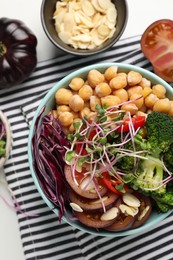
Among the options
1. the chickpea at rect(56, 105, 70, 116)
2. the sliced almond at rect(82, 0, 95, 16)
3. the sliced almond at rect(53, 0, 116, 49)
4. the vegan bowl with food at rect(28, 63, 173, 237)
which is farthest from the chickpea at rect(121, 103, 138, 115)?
the sliced almond at rect(82, 0, 95, 16)

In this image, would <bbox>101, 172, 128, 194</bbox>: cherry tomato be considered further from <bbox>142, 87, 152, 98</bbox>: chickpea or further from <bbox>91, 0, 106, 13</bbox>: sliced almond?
<bbox>91, 0, 106, 13</bbox>: sliced almond

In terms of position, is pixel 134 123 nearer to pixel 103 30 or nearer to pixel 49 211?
pixel 103 30

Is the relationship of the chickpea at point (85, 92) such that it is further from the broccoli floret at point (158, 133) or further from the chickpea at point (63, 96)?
the broccoli floret at point (158, 133)

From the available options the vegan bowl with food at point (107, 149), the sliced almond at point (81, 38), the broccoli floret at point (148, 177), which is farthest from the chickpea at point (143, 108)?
the sliced almond at point (81, 38)

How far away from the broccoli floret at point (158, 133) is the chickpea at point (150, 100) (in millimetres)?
107

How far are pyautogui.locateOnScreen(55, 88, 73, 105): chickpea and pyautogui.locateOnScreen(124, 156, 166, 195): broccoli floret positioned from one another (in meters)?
0.34

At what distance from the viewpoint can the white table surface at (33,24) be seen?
6.62 feet

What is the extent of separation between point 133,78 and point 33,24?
508 mm

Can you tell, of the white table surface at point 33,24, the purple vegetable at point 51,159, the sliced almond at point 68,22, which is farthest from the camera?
the white table surface at point 33,24

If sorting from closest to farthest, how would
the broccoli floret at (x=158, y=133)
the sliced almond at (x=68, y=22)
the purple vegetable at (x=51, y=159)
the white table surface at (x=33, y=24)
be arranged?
1. the broccoli floret at (x=158, y=133)
2. the purple vegetable at (x=51, y=159)
3. the sliced almond at (x=68, y=22)
4. the white table surface at (x=33, y=24)

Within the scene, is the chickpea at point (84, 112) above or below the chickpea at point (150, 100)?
below

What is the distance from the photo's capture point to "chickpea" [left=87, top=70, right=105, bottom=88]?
1.79 metres

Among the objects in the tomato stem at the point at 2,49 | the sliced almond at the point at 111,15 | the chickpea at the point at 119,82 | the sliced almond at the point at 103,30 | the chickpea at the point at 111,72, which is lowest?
the chickpea at the point at 119,82

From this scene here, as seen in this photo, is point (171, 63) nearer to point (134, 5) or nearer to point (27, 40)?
point (134, 5)
